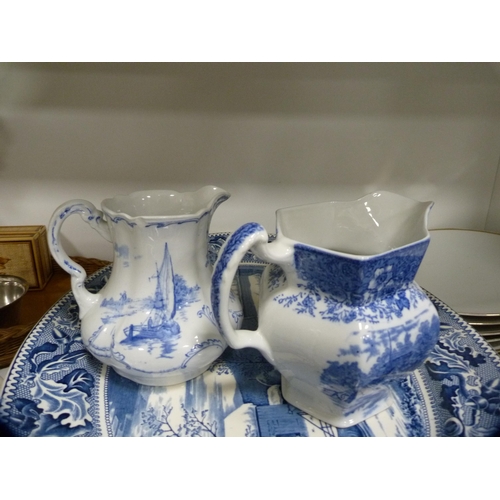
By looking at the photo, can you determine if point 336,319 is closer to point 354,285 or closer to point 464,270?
point 354,285

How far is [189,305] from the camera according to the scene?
43 cm

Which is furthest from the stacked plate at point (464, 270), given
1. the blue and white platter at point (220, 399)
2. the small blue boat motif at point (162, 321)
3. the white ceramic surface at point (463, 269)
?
the small blue boat motif at point (162, 321)

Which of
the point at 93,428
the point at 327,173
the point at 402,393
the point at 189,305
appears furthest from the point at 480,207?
the point at 93,428

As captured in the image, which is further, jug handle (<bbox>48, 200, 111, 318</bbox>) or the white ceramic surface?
the white ceramic surface

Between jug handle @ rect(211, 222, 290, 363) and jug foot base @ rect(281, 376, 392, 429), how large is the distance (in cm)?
7

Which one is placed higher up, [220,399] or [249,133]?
[249,133]

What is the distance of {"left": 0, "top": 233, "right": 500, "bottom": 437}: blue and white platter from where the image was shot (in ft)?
1.30

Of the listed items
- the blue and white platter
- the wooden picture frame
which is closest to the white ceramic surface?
the blue and white platter

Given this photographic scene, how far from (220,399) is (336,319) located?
0.15m

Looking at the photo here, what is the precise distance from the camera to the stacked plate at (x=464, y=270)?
596 millimetres

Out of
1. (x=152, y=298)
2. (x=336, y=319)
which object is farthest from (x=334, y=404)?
(x=152, y=298)

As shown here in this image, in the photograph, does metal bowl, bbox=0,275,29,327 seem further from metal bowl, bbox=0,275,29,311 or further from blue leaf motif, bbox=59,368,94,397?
blue leaf motif, bbox=59,368,94,397

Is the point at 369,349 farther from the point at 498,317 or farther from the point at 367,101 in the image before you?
the point at 367,101

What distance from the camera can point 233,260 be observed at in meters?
0.35
